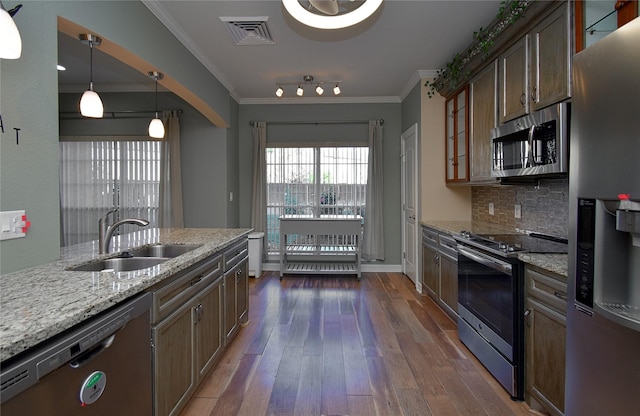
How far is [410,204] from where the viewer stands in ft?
14.9

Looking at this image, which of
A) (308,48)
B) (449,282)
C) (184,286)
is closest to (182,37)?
(308,48)

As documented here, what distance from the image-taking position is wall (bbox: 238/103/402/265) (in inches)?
201

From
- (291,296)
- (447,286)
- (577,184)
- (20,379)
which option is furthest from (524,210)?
(20,379)

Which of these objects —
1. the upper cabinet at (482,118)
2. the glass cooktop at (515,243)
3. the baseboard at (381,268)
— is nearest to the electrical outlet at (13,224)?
the glass cooktop at (515,243)

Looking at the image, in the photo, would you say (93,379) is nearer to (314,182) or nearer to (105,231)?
(105,231)

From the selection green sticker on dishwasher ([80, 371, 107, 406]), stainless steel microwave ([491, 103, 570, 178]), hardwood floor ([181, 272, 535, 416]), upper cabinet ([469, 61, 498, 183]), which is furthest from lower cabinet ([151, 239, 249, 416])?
upper cabinet ([469, 61, 498, 183])

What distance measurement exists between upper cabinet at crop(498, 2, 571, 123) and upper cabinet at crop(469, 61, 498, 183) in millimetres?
117

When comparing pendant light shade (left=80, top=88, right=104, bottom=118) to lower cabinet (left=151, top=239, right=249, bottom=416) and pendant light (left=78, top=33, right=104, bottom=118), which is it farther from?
lower cabinet (left=151, top=239, right=249, bottom=416)

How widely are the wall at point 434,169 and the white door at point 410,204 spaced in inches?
6.3

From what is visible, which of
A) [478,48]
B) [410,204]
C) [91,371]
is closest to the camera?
[91,371]

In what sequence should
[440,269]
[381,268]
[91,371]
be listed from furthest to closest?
[381,268], [440,269], [91,371]

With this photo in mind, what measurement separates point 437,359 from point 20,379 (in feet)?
7.97

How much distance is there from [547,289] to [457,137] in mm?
2324

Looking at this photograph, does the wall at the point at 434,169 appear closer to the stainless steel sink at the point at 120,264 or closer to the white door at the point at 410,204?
the white door at the point at 410,204
